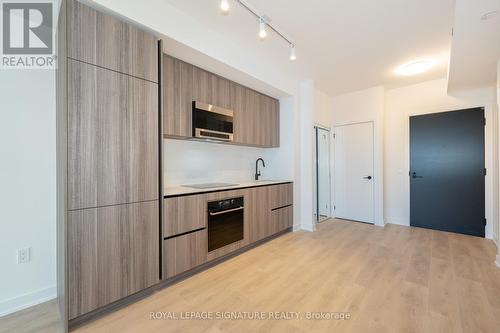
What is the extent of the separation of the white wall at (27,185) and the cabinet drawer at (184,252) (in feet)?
3.53

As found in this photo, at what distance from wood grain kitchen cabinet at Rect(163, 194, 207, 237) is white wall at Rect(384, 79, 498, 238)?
4003 mm

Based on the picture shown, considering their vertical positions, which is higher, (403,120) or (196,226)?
(403,120)

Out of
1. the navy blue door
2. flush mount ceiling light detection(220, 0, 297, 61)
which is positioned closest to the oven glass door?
flush mount ceiling light detection(220, 0, 297, 61)

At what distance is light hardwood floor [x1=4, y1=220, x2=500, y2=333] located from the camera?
171 cm

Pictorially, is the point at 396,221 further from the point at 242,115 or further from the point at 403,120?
the point at 242,115

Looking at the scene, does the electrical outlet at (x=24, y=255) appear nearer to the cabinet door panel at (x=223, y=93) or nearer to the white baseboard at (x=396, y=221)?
the cabinet door panel at (x=223, y=93)

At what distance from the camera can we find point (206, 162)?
11.2ft

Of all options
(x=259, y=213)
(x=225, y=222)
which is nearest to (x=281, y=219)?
(x=259, y=213)

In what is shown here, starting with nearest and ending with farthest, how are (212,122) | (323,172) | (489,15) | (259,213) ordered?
(489,15) < (212,122) < (259,213) < (323,172)

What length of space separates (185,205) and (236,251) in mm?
1163

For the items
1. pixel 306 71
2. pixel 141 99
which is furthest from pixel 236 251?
pixel 306 71

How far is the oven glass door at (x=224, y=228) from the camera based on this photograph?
265cm

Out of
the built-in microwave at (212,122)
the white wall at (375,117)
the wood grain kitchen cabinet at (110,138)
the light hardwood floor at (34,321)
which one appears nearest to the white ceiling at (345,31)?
the white wall at (375,117)

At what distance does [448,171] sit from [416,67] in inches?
76.4
